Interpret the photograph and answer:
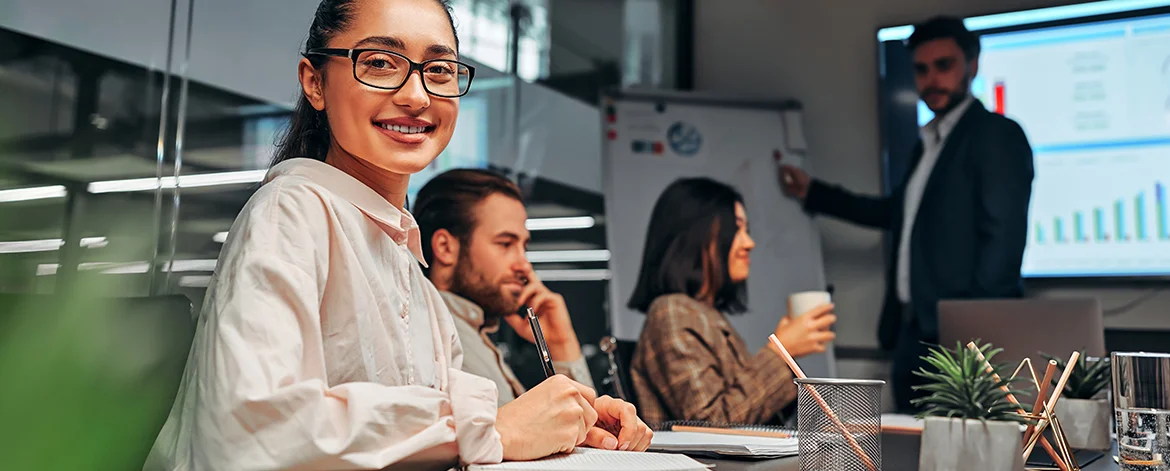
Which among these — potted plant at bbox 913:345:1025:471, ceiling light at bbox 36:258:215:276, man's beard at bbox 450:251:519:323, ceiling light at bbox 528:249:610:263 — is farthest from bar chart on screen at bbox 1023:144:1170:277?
ceiling light at bbox 36:258:215:276

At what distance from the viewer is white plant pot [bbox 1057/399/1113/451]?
5.02 feet

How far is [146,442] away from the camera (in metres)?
1.07

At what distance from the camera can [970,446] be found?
987mm

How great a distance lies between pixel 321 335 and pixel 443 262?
50.7 inches

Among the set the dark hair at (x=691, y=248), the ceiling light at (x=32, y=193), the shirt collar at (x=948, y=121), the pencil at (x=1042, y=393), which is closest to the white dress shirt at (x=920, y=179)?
the shirt collar at (x=948, y=121)

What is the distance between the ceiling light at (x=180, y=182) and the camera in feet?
5.10

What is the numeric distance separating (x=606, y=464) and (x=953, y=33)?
9.70 ft

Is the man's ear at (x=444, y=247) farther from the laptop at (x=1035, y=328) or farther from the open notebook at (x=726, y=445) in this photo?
the laptop at (x=1035, y=328)

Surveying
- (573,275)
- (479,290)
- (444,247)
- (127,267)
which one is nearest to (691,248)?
(573,275)

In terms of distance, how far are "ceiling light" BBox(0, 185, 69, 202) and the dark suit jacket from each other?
2.78 metres

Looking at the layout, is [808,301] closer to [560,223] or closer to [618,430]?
[560,223]

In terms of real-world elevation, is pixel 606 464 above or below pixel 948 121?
below

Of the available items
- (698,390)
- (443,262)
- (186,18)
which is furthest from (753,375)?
(186,18)

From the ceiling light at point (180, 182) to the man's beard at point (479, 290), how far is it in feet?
2.00
